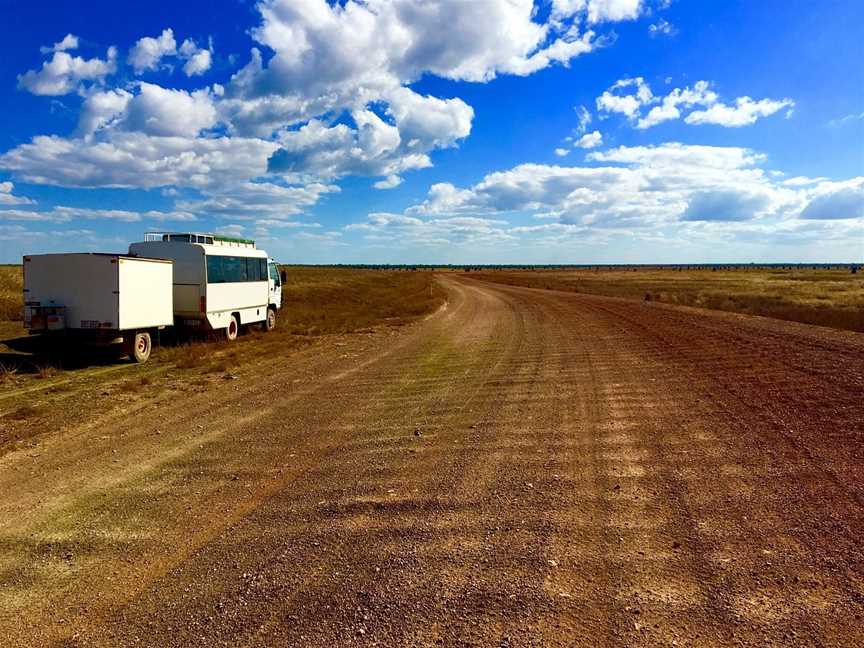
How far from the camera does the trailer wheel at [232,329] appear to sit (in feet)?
57.3

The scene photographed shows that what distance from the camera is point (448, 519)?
477cm

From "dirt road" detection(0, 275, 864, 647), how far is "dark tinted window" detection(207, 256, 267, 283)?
7.09 meters

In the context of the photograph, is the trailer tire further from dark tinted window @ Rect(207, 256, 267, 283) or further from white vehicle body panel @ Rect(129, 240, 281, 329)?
white vehicle body panel @ Rect(129, 240, 281, 329)

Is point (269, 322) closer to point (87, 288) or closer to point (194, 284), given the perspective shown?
point (194, 284)

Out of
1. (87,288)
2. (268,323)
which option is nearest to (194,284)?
(87,288)

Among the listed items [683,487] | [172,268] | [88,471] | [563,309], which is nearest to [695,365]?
[683,487]

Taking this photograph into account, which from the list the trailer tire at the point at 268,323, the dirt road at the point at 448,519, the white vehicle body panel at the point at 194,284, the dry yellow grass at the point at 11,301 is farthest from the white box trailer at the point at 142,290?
the dry yellow grass at the point at 11,301

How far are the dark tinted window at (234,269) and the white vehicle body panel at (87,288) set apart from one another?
8.48 ft

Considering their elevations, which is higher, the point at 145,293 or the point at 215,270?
the point at 215,270

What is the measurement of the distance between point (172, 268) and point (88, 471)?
10368mm

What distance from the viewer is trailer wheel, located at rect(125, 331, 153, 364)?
549 inches

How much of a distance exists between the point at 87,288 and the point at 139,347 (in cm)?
180

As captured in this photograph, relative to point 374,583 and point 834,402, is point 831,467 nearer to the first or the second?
point 834,402

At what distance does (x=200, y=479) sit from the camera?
5848mm
